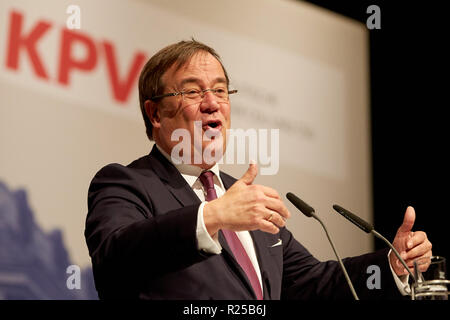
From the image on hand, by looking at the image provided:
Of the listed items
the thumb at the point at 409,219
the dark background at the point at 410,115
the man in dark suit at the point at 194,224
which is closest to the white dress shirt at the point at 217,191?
the man in dark suit at the point at 194,224

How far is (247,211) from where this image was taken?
1.58 m

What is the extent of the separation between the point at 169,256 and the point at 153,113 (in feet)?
2.71

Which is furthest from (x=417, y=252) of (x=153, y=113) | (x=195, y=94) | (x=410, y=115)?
(x=410, y=115)

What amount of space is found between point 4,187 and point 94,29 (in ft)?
2.96

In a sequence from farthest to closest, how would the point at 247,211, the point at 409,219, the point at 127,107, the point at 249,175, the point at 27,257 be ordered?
the point at 127,107, the point at 27,257, the point at 409,219, the point at 249,175, the point at 247,211

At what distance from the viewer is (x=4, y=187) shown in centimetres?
283

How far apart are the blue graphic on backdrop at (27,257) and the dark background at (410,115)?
2215 mm

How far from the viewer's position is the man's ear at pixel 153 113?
2330 mm

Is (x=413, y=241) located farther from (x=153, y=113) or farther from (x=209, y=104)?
(x=153, y=113)

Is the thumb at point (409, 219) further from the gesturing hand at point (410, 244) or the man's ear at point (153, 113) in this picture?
the man's ear at point (153, 113)

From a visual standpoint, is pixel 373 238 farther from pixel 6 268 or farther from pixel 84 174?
pixel 6 268

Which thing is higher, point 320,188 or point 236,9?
point 236,9
